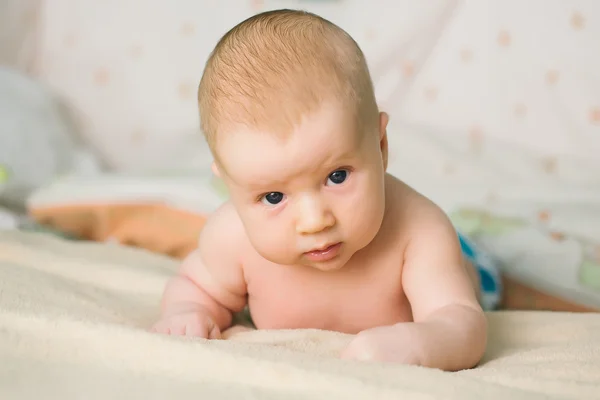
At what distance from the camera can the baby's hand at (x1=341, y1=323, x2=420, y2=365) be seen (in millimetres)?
754

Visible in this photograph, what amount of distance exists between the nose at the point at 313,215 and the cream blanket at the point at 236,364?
0.13 m

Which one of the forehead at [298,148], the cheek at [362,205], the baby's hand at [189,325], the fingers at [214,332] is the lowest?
the fingers at [214,332]

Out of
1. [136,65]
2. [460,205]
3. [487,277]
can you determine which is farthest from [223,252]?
[136,65]

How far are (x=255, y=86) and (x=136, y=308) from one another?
0.41 meters

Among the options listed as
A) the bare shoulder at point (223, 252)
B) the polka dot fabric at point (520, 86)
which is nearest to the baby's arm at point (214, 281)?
the bare shoulder at point (223, 252)

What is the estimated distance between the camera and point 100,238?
4.81 feet

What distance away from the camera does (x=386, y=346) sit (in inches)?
29.9

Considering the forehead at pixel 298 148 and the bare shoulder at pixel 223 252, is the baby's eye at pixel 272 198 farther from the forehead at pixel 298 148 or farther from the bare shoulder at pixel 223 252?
the bare shoulder at pixel 223 252

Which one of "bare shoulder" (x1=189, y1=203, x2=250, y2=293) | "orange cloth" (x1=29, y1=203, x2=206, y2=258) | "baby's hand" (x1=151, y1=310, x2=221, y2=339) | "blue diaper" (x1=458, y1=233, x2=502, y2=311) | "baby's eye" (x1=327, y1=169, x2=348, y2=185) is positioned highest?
"baby's eye" (x1=327, y1=169, x2=348, y2=185)

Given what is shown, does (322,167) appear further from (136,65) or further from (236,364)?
(136,65)

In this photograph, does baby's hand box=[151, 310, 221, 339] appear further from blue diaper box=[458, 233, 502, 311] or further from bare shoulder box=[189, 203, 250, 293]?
blue diaper box=[458, 233, 502, 311]

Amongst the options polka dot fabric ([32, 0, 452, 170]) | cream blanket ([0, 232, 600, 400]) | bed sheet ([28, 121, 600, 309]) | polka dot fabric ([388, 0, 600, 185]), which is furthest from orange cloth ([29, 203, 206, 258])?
polka dot fabric ([388, 0, 600, 185])

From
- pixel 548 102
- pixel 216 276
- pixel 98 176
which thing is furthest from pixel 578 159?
pixel 98 176

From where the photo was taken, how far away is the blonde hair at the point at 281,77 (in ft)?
2.45
